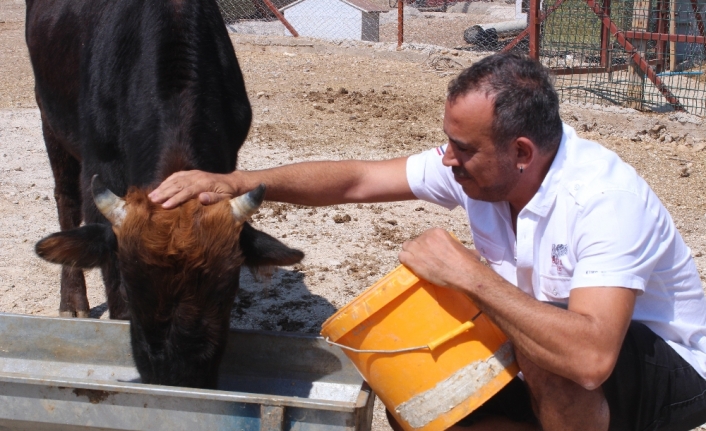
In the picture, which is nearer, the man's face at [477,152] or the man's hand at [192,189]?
the man's face at [477,152]

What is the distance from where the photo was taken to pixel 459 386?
8.52 ft

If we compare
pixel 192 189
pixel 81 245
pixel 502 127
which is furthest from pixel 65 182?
pixel 502 127

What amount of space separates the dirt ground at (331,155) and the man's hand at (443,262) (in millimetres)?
1390

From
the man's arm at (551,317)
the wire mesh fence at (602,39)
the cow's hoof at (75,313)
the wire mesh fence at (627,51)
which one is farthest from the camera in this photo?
the wire mesh fence at (602,39)

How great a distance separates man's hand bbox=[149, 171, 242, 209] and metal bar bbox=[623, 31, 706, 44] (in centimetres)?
711

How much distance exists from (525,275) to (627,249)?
508 mm

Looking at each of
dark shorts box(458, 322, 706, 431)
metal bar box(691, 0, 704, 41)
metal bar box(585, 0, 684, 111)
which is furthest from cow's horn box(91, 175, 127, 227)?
metal bar box(691, 0, 704, 41)

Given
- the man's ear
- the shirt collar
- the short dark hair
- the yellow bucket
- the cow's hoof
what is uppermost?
the short dark hair

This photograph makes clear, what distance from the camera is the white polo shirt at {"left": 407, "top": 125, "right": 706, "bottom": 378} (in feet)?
8.25

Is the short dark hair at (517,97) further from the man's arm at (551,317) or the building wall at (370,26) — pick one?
the building wall at (370,26)

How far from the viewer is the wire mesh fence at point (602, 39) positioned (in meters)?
9.36

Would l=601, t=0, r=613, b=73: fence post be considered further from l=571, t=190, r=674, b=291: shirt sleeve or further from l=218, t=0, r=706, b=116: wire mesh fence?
l=571, t=190, r=674, b=291: shirt sleeve

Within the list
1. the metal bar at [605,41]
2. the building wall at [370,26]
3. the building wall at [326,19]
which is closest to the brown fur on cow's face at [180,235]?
the metal bar at [605,41]

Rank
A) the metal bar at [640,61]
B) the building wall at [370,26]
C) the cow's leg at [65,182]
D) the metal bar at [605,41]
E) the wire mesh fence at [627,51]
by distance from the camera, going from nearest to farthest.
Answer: the cow's leg at [65,182] → the metal bar at [640,61] → the wire mesh fence at [627,51] → the metal bar at [605,41] → the building wall at [370,26]
